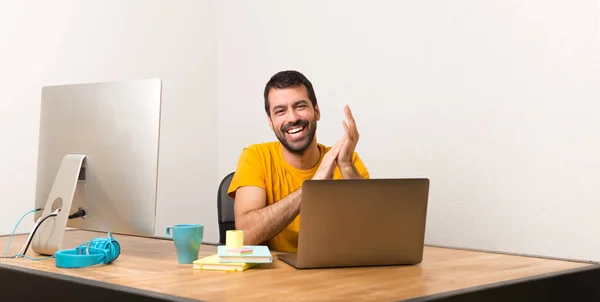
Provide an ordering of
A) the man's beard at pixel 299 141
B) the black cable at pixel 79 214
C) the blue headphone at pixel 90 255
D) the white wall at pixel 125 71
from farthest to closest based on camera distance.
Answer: the white wall at pixel 125 71 < the man's beard at pixel 299 141 < the black cable at pixel 79 214 < the blue headphone at pixel 90 255

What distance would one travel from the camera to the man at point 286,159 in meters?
2.14

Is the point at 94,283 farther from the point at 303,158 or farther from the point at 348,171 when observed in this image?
the point at 303,158

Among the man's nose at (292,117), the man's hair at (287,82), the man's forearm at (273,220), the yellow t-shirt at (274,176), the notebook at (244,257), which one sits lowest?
the notebook at (244,257)

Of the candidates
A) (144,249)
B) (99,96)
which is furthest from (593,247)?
(99,96)

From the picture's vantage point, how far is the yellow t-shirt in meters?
2.21

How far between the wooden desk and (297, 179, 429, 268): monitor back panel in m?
0.04

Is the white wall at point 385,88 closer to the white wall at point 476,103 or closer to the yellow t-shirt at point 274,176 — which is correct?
the white wall at point 476,103

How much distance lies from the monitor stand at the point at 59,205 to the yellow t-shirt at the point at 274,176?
22.8 inches

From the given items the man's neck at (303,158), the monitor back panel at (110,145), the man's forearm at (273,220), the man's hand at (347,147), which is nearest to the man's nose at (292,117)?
the man's neck at (303,158)

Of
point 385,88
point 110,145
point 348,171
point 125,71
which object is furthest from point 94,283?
point 125,71

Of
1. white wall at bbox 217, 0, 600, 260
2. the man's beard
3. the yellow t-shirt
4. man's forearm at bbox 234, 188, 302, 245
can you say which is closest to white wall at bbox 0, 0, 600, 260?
white wall at bbox 217, 0, 600, 260

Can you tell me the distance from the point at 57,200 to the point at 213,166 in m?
2.12

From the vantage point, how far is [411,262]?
1.57 meters

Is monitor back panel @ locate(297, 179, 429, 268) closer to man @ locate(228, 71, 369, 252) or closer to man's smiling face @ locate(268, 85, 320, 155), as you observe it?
man @ locate(228, 71, 369, 252)
